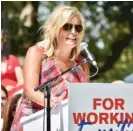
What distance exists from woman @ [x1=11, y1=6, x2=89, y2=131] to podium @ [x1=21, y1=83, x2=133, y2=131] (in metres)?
0.32

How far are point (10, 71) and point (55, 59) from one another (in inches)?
74.0

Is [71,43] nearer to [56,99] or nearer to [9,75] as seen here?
[56,99]

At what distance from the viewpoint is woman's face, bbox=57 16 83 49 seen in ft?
8.38

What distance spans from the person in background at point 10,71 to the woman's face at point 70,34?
5.55 ft

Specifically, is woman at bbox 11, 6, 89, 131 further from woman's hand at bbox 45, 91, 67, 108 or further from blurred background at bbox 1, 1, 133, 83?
blurred background at bbox 1, 1, 133, 83

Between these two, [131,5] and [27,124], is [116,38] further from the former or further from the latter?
[27,124]

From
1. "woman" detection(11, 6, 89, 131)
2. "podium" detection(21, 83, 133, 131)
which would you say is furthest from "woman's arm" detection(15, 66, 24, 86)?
"podium" detection(21, 83, 133, 131)

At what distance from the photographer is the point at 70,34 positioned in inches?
103

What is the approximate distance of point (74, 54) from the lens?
2570 mm

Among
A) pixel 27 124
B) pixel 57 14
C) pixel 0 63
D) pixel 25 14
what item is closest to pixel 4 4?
pixel 25 14

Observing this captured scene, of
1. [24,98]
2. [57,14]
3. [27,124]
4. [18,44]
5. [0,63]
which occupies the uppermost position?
[18,44]

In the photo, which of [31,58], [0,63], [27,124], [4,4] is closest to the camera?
[27,124]

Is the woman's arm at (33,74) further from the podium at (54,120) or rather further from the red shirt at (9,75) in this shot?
the red shirt at (9,75)

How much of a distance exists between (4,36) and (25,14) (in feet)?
1.13
